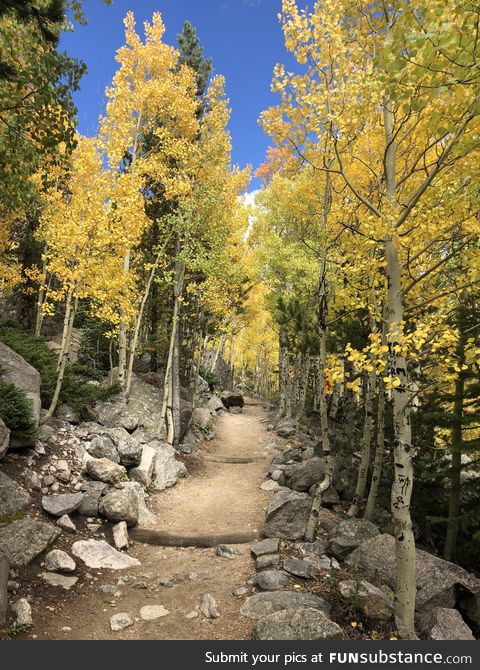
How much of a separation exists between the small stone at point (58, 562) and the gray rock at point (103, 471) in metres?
2.50

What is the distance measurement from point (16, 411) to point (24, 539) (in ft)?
8.80

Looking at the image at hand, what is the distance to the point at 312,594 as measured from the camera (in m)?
5.79

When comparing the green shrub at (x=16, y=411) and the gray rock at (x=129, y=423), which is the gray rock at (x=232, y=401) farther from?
the green shrub at (x=16, y=411)

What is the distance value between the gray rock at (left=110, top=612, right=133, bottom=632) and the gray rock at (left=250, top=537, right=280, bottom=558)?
9.08 ft

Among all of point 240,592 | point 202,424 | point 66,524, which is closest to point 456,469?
point 240,592

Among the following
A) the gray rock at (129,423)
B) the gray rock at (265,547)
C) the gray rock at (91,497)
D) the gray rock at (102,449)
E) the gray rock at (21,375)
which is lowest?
the gray rock at (265,547)

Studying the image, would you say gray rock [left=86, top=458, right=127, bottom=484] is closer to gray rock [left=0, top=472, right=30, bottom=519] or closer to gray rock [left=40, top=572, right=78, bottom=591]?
gray rock [left=0, top=472, right=30, bottom=519]

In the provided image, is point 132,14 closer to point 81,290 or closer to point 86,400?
point 81,290

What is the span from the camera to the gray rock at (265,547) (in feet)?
24.3

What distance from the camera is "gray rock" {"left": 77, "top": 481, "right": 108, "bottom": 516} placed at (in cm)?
800

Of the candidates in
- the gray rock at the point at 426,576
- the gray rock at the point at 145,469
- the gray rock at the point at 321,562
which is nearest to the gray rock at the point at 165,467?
the gray rock at the point at 145,469

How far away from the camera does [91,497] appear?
8203mm

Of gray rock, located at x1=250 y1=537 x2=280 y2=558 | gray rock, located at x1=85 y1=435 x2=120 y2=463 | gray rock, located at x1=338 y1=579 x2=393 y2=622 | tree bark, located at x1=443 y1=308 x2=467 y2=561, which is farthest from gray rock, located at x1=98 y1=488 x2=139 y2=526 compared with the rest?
tree bark, located at x1=443 y1=308 x2=467 y2=561
